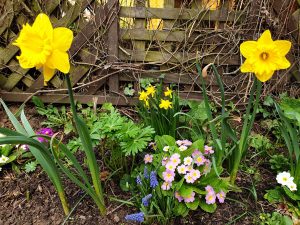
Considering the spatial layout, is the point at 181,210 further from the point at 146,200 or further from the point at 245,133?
the point at 245,133

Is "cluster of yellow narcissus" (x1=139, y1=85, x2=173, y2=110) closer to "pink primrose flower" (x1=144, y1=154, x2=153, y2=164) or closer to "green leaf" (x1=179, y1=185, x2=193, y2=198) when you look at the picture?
"pink primrose flower" (x1=144, y1=154, x2=153, y2=164)

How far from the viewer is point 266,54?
5.19 ft

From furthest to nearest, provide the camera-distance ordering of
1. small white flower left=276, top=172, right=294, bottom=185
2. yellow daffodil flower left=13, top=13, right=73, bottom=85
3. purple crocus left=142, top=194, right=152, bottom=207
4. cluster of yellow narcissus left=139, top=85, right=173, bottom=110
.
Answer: cluster of yellow narcissus left=139, top=85, right=173, bottom=110 < small white flower left=276, top=172, right=294, bottom=185 < purple crocus left=142, top=194, right=152, bottom=207 < yellow daffodil flower left=13, top=13, right=73, bottom=85

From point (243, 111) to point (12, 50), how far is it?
208 cm

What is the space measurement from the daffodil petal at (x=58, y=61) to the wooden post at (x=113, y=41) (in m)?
1.46

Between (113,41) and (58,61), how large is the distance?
1.50 meters

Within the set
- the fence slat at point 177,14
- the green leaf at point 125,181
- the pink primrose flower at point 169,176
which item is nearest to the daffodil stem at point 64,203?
the green leaf at point 125,181

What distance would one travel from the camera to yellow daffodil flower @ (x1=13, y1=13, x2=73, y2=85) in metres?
1.33

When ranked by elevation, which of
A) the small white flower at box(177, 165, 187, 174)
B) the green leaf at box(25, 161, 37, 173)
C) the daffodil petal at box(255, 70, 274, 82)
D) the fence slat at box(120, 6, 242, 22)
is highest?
the fence slat at box(120, 6, 242, 22)

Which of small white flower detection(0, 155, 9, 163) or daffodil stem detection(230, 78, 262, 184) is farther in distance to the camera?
small white flower detection(0, 155, 9, 163)

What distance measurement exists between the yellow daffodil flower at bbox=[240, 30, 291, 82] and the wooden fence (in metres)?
1.25

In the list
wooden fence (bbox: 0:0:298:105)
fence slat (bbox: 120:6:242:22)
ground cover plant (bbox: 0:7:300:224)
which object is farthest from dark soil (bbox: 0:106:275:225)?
fence slat (bbox: 120:6:242:22)

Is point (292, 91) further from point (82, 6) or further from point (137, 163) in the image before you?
point (82, 6)

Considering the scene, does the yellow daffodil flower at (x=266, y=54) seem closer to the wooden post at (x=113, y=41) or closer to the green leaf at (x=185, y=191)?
the green leaf at (x=185, y=191)
